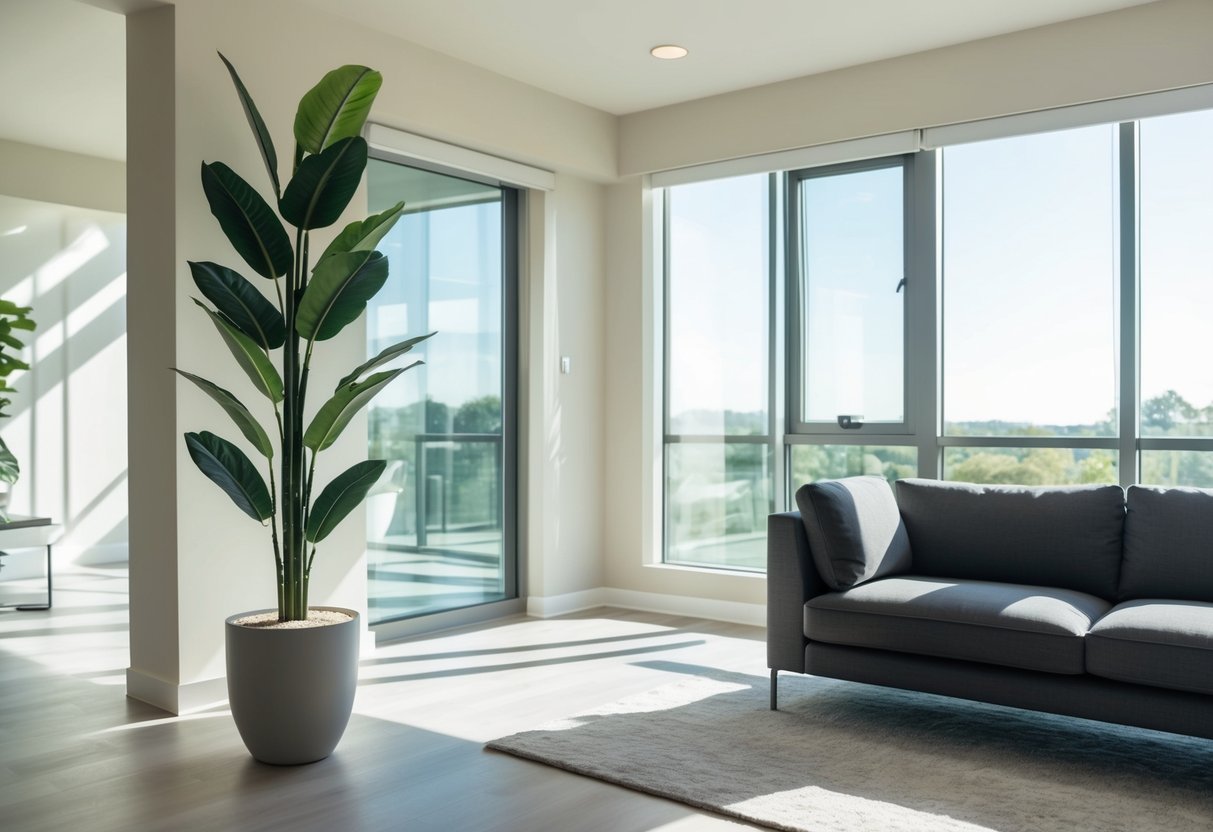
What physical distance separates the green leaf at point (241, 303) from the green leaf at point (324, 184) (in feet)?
0.94

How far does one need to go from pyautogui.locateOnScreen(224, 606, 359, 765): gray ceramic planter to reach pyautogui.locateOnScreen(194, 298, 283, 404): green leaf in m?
0.75

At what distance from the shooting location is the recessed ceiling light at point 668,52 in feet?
14.6

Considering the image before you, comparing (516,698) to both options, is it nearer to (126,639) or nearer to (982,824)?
(982,824)

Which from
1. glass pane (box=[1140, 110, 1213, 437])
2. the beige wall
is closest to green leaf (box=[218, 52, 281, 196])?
glass pane (box=[1140, 110, 1213, 437])

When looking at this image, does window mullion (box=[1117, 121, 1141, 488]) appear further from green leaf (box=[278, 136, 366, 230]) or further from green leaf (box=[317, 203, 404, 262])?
green leaf (box=[278, 136, 366, 230])

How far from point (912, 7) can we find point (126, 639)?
Result: 14.5 feet

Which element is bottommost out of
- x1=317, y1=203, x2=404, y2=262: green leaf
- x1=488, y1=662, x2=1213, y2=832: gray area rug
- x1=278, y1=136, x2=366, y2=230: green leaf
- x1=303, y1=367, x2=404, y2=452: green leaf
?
x1=488, y1=662, x2=1213, y2=832: gray area rug

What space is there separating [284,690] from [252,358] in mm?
1000

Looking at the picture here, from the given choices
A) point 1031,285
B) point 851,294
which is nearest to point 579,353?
point 851,294

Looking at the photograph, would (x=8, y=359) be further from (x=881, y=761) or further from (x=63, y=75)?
(x=881, y=761)

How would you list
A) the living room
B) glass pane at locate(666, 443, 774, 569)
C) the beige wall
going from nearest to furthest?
1. the living room
2. glass pane at locate(666, 443, 774, 569)
3. the beige wall

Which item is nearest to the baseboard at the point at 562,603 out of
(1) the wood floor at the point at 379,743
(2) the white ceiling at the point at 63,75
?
(1) the wood floor at the point at 379,743

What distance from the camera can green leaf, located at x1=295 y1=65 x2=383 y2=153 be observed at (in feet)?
10.4

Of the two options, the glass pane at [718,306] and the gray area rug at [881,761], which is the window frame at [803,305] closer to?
the glass pane at [718,306]
